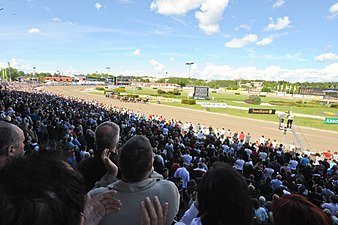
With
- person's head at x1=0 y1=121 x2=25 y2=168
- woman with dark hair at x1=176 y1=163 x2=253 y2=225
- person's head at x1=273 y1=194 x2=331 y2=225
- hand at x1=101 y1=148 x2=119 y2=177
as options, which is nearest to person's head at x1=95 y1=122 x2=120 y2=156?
hand at x1=101 y1=148 x2=119 y2=177

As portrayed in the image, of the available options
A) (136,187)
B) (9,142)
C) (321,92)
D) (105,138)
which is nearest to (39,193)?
(136,187)

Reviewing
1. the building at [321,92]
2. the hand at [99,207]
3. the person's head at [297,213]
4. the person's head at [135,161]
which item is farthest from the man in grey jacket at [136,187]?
the building at [321,92]

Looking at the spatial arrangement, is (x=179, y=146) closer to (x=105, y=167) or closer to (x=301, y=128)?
(x=105, y=167)

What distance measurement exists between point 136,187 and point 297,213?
44.3 inches

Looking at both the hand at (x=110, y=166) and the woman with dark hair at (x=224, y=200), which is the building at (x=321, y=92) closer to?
the hand at (x=110, y=166)

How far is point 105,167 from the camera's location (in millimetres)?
2736

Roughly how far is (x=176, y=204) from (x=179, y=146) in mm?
8994

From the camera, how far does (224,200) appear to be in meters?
1.74

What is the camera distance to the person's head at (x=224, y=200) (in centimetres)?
173

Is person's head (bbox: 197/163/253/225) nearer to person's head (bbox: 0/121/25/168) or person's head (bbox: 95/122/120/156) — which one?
person's head (bbox: 95/122/120/156)

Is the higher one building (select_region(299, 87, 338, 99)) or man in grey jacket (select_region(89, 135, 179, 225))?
man in grey jacket (select_region(89, 135, 179, 225))

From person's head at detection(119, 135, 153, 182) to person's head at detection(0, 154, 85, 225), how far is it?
3.23 ft

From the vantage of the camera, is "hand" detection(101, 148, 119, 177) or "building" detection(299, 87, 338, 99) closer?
"hand" detection(101, 148, 119, 177)

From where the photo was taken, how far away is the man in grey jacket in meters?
1.89
